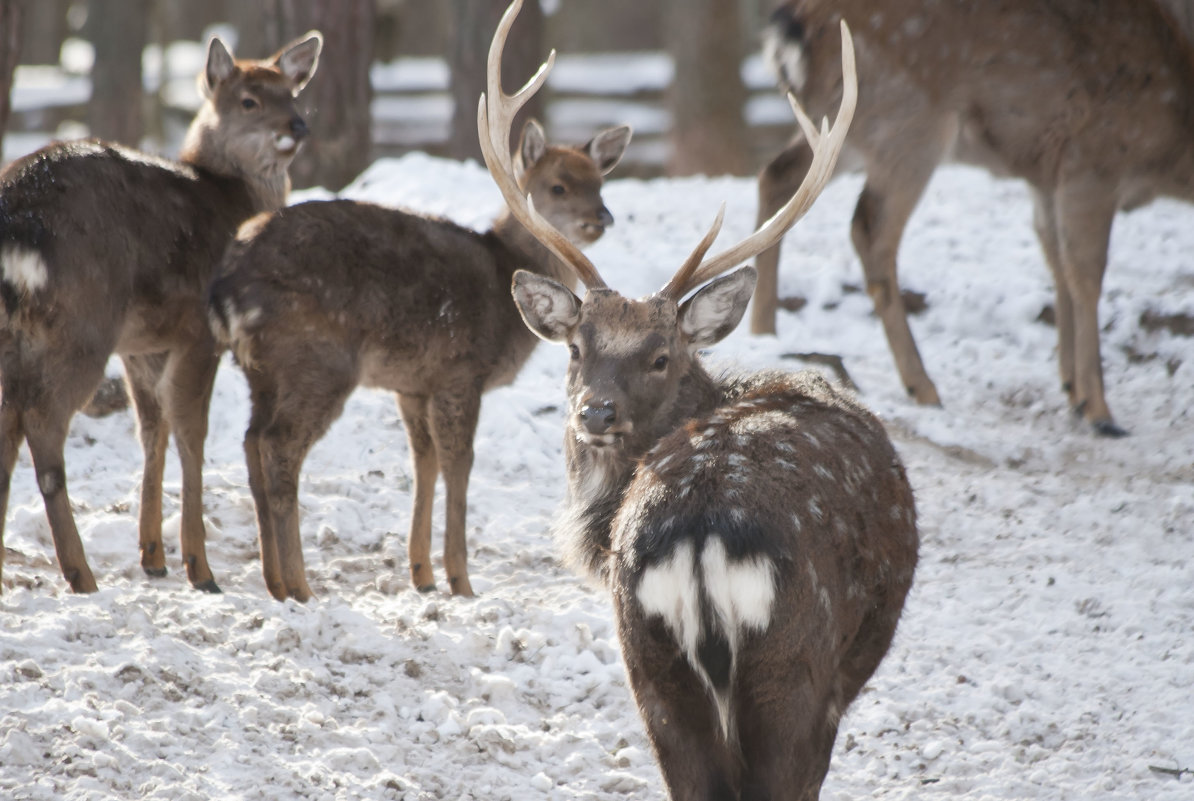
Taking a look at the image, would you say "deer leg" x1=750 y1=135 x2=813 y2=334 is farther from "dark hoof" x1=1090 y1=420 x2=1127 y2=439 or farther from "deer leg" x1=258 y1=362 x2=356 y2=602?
"deer leg" x1=258 y1=362 x2=356 y2=602

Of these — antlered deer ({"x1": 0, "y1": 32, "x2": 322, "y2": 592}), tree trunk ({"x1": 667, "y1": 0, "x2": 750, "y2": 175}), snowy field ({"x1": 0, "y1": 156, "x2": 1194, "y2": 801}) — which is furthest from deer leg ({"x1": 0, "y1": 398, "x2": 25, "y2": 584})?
tree trunk ({"x1": 667, "y1": 0, "x2": 750, "y2": 175})

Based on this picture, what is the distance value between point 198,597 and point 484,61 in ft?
25.6

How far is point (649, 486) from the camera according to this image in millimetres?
3457

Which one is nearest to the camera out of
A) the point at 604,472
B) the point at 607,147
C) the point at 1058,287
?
the point at 604,472

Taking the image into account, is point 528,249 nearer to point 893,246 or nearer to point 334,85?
point 893,246

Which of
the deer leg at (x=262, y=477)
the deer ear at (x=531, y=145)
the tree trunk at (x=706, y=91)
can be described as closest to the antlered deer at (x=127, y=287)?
the deer leg at (x=262, y=477)

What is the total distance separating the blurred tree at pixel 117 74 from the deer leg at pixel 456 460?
1055 centimetres

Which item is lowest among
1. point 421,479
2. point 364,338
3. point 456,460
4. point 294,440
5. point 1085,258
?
point 421,479

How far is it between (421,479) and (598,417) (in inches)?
87.0

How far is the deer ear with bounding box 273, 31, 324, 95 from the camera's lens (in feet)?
22.1

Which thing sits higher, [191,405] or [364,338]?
[364,338]

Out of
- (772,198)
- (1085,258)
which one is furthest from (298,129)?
(1085,258)

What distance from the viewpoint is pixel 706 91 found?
1667cm

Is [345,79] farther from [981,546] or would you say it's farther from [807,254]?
[981,546]
